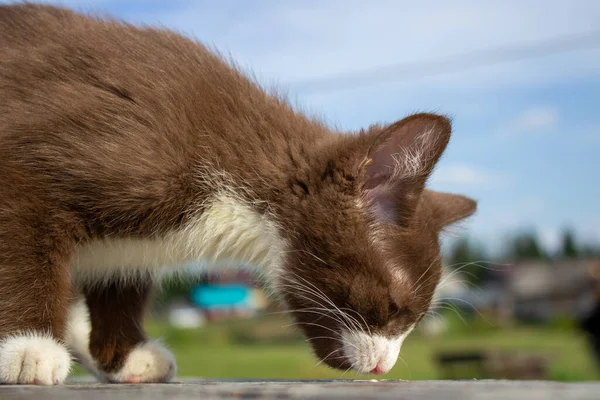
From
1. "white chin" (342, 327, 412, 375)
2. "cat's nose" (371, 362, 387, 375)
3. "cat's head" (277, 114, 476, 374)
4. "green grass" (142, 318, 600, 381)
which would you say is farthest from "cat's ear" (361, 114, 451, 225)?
"green grass" (142, 318, 600, 381)

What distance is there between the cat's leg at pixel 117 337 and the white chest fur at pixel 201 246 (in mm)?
247

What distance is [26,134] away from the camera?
3.09 metres

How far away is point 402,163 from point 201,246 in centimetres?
94

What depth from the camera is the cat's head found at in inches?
126

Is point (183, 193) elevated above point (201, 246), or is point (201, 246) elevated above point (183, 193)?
point (183, 193)

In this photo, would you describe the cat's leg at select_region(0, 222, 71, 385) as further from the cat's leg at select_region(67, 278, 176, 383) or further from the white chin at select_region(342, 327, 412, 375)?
the white chin at select_region(342, 327, 412, 375)

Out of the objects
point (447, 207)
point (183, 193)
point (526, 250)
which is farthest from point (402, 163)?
point (526, 250)

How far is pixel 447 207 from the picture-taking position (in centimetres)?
389

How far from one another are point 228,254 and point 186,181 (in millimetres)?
514

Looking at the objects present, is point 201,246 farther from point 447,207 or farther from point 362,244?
point 447,207

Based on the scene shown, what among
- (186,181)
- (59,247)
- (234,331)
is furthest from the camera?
(234,331)

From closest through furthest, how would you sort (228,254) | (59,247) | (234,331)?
(59,247)
(228,254)
(234,331)

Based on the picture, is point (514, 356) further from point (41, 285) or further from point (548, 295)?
point (548, 295)

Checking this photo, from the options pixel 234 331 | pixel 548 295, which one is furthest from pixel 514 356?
pixel 548 295
